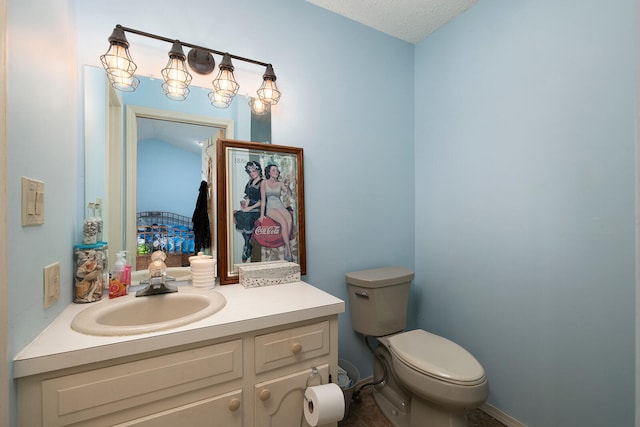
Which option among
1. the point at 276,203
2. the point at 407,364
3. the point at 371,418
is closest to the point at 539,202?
the point at 407,364

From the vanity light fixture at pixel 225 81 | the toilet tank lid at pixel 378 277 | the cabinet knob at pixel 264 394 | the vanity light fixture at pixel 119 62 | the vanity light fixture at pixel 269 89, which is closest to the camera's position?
the cabinet knob at pixel 264 394

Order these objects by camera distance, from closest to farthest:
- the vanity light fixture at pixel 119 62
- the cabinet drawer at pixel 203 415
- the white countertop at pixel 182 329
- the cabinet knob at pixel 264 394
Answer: the white countertop at pixel 182 329
the cabinet drawer at pixel 203 415
the cabinet knob at pixel 264 394
the vanity light fixture at pixel 119 62

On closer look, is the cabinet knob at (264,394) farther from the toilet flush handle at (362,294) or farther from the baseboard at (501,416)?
the baseboard at (501,416)

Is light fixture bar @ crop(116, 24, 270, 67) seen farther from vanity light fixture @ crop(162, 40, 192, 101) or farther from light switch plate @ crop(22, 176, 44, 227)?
light switch plate @ crop(22, 176, 44, 227)

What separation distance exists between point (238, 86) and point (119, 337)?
119 centimetres

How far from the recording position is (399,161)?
2025 mm

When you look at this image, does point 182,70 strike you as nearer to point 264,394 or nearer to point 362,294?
point 264,394

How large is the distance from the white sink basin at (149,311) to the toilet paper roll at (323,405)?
1.53 feet

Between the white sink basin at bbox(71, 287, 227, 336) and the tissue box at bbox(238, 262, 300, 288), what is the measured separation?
19cm

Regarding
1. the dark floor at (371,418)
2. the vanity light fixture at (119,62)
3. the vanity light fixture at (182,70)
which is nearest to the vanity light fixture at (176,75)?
the vanity light fixture at (182,70)

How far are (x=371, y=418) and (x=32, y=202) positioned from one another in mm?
1810

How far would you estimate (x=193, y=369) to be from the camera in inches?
33.7

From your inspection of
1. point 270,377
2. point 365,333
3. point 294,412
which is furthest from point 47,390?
point 365,333

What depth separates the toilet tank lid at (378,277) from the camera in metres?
1.64
